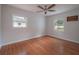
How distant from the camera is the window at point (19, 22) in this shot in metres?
4.03

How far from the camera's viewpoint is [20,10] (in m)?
4.20

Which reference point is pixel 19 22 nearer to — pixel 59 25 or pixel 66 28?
pixel 59 25

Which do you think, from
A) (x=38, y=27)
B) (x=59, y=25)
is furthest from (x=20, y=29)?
(x=59, y=25)

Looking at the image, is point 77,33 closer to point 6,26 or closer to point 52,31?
point 52,31

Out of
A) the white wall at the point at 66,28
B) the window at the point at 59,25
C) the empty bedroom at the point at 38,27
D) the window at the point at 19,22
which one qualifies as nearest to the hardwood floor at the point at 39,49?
the empty bedroom at the point at 38,27

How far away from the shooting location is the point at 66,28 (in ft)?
15.8

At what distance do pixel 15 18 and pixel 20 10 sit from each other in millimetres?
520

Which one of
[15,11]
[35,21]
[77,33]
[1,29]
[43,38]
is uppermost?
[15,11]

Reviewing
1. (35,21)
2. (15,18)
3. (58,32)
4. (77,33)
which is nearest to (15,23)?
(15,18)

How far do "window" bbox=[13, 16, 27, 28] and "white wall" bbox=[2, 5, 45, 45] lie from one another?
17cm

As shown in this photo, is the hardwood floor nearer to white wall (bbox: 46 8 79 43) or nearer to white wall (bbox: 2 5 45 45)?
white wall (bbox: 2 5 45 45)

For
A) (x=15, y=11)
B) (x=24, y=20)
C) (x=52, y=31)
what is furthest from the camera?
(x=52, y=31)

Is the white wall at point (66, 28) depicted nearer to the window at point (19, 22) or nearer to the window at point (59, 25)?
the window at point (59, 25)

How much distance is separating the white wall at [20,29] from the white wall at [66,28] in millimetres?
463
